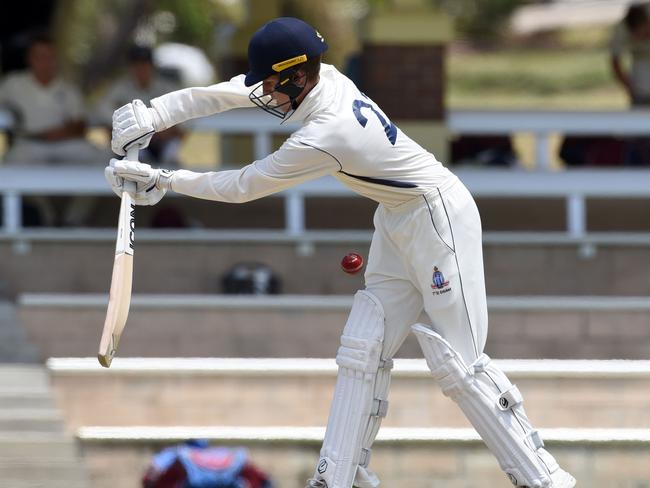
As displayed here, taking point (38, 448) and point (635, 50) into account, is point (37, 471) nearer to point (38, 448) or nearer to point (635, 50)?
point (38, 448)

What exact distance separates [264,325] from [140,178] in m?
3.45

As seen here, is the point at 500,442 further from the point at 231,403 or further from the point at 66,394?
the point at 66,394

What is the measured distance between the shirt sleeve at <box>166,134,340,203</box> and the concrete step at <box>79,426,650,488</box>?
1.26 meters

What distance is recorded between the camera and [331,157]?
5.98 meters

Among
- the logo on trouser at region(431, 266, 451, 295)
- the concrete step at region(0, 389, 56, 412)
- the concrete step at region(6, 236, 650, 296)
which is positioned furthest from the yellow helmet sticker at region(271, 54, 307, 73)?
the concrete step at region(6, 236, 650, 296)

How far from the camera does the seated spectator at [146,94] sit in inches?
460

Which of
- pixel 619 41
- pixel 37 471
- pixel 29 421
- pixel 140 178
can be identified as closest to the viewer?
pixel 140 178

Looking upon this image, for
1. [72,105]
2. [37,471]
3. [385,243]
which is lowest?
[37,471]

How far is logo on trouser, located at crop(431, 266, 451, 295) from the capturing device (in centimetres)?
614

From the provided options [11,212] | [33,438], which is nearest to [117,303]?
[33,438]

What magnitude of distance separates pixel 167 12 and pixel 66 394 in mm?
25217

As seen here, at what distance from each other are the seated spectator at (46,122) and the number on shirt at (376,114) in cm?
552

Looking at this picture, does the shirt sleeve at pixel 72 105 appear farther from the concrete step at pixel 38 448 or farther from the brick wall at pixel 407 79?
the concrete step at pixel 38 448

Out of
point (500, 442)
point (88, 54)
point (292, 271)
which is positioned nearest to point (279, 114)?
point (500, 442)
